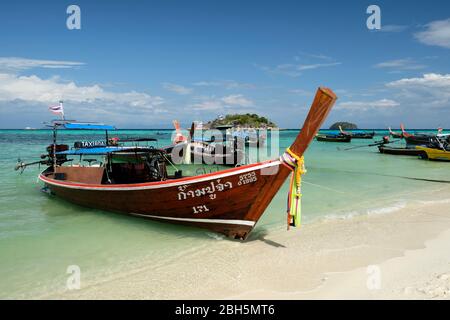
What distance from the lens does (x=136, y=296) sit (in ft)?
18.6

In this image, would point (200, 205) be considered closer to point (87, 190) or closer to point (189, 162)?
point (87, 190)

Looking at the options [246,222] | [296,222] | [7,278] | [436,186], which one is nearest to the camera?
[7,278]

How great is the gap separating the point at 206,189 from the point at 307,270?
9.43 feet

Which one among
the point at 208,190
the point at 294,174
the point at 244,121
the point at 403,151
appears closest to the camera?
the point at 294,174

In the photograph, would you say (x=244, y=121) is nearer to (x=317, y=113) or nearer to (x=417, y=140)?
(x=417, y=140)

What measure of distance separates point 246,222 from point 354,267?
2.54m

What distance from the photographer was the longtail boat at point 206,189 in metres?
6.98

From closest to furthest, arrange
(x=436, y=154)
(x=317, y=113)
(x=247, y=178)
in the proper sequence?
1. (x=317, y=113)
2. (x=247, y=178)
3. (x=436, y=154)

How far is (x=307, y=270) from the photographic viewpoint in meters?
6.28

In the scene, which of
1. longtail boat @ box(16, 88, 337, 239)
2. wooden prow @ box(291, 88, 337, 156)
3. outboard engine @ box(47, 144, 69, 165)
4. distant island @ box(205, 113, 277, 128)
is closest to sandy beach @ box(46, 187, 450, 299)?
longtail boat @ box(16, 88, 337, 239)

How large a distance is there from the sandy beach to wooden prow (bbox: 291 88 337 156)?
2.43 m

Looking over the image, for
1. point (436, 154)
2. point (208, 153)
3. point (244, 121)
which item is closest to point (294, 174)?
point (208, 153)

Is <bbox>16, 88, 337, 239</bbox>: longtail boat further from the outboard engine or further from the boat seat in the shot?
the outboard engine
